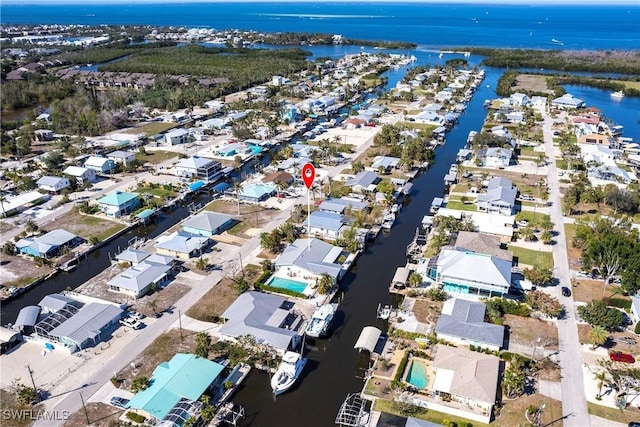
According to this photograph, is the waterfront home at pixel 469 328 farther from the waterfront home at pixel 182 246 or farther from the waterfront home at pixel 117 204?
the waterfront home at pixel 117 204

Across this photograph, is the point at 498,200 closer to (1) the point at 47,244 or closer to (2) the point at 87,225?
(2) the point at 87,225

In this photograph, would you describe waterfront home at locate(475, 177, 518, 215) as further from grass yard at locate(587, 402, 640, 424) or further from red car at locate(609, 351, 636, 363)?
grass yard at locate(587, 402, 640, 424)

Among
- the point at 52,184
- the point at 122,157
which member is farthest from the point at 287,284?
the point at 122,157

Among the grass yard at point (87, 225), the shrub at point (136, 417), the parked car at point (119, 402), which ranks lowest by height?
the shrub at point (136, 417)

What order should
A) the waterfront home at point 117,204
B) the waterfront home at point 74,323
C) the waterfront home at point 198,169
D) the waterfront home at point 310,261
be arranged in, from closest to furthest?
the waterfront home at point 74,323 < the waterfront home at point 310,261 < the waterfront home at point 117,204 < the waterfront home at point 198,169

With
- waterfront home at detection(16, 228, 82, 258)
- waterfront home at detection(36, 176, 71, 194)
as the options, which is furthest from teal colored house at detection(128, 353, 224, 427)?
waterfront home at detection(36, 176, 71, 194)

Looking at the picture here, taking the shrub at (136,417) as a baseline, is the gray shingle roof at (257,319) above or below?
above

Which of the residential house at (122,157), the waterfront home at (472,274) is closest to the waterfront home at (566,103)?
the waterfront home at (472,274)
